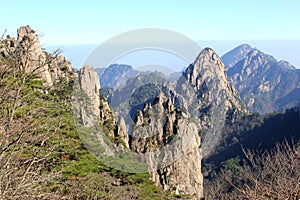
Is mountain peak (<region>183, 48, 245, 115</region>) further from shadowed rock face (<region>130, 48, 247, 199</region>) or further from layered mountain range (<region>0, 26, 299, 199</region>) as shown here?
shadowed rock face (<region>130, 48, 247, 199</region>)

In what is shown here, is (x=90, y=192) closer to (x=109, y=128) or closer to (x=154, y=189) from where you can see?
(x=154, y=189)

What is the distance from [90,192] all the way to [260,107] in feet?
580

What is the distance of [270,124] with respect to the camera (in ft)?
253

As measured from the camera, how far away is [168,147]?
73.4ft

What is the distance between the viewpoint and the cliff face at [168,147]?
21.1 meters

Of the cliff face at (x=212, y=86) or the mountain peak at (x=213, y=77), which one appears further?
the mountain peak at (x=213, y=77)

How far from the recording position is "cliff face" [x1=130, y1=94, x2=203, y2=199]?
21125 millimetres

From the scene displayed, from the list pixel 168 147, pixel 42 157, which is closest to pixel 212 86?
pixel 168 147

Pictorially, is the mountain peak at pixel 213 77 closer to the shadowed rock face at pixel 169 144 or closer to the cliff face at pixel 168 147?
the shadowed rock face at pixel 169 144

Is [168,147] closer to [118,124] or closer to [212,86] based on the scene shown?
[118,124]

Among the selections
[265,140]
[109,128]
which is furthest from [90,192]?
[265,140]

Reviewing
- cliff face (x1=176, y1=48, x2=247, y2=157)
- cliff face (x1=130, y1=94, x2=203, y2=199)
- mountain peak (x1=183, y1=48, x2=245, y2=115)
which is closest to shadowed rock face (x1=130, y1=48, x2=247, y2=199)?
cliff face (x1=130, y1=94, x2=203, y2=199)

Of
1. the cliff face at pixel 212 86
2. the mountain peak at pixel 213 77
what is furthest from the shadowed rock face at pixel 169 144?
the mountain peak at pixel 213 77

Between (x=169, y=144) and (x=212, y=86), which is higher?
(x=212, y=86)
